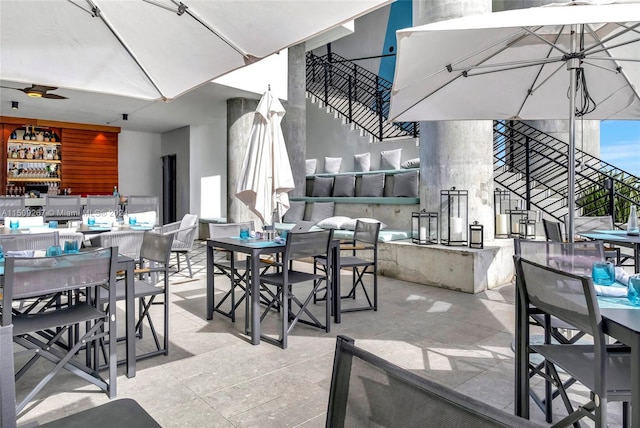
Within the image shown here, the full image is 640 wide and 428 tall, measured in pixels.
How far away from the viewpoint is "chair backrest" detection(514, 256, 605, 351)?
4.67 ft

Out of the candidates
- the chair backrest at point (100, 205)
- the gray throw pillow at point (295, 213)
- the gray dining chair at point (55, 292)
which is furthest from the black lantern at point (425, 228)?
the chair backrest at point (100, 205)

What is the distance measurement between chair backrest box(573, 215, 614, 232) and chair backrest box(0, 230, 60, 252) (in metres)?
5.33

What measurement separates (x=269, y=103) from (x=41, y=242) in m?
2.31

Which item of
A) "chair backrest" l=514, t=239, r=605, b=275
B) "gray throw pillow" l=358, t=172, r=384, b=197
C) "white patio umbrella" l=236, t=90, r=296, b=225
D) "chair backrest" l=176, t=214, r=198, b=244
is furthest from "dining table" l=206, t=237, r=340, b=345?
"gray throw pillow" l=358, t=172, r=384, b=197

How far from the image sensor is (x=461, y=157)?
5430 millimetres

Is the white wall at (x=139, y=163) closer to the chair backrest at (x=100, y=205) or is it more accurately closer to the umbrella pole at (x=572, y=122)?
the chair backrest at (x=100, y=205)

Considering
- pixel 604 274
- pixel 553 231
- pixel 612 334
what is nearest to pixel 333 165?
pixel 553 231

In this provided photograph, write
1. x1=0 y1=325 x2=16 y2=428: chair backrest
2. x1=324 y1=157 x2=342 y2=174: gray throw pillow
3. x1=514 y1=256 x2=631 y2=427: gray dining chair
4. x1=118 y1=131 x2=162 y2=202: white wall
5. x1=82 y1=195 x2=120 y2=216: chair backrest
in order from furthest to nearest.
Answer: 1. x1=118 y1=131 x2=162 y2=202: white wall
2. x1=324 y1=157 x2=342 y2=174: gray throw pillow
3. x1=82 y1=195 x2=120 y2=216: chair backrest
4. x1=514 y1=256 x2=631 y2=427: gray dining chair
5. x1=0 y1=325 x2=16 y2=428: chair backrest

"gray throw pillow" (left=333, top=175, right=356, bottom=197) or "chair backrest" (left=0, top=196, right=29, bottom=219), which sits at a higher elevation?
"gray throw pillow" (left=333, top=175, right=356, bottom=197)

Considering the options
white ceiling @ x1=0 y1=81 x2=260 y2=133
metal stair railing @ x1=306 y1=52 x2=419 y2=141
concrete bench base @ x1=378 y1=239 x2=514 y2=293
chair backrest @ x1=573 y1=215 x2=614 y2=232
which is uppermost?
metal stair railing @ x1=306 y1=52 x2=419 y2=141

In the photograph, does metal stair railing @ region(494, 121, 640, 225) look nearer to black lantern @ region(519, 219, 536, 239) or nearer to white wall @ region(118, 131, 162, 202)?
black lantern @ region(519, 219, 536, 239)

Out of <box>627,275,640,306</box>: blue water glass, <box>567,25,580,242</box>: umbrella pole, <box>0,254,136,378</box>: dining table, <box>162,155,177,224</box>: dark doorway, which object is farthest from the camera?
<box>162,155,177,224</box>: dark doorway

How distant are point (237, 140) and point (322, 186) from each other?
2139mm

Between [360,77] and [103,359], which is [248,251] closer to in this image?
[103,359]
